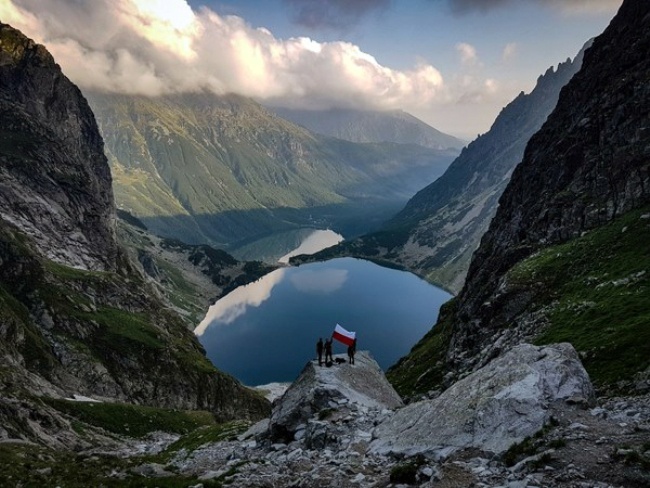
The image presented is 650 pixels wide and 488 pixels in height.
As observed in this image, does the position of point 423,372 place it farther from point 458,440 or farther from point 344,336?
point 458,440

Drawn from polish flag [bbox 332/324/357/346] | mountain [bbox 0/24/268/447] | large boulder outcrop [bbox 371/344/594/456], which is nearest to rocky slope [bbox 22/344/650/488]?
large boulder outcrop [bbox 371/344/594/456]

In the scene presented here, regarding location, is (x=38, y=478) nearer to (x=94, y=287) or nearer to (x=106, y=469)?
(x=106, y=469)

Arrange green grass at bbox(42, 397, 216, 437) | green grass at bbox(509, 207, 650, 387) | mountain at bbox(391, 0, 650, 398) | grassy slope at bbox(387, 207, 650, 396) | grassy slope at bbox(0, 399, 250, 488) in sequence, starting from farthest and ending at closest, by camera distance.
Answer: green grass at bbox(42, 397, 216, 437)
mountain at bbox(391, 0, 650, 398)
grassy slope at bbox(387, 207, 650, 396)
green grass at bbox(509, 207, 650, 387)
grassy slope at bbox(0, 399, 250, 488)

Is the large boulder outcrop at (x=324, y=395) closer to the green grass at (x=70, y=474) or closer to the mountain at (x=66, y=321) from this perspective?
the green grass at (x=70, y=474)

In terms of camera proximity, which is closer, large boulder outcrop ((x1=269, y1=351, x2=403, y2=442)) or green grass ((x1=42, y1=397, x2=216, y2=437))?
large boulder outcrop ((x1=269, y1=351, x2=403, y2=442))

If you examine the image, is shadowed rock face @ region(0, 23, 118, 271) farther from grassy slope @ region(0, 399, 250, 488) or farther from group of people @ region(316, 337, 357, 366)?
group of people @ region(316, 337, 357, 366)

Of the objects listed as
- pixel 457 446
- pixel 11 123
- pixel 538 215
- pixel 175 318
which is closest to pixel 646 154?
pixel 538 215

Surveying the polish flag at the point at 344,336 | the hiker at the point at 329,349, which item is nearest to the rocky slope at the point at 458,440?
the hiker at the point at 329,349

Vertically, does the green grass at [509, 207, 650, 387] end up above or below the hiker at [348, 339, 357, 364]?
above
